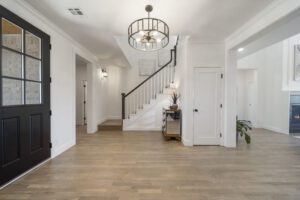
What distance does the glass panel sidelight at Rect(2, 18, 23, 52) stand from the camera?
2.56m

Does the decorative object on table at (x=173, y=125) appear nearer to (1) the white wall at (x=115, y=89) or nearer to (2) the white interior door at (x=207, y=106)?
(2) the white interior door at (x=207, y=106)

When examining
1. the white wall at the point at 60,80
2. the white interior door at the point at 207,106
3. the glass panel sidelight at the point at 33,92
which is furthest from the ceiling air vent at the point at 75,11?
the white interior door at the point at 207,106

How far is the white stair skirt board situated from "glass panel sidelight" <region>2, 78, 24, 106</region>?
4325 mm

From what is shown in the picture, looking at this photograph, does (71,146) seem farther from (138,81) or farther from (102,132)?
(138,81)

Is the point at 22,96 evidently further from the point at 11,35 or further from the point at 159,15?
the point at 159,15

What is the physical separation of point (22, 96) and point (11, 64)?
53cm

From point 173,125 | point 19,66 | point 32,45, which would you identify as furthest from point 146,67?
point 19,66

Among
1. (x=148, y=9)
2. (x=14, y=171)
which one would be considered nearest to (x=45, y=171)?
(x=14, y=171)

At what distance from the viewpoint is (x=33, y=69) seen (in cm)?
324

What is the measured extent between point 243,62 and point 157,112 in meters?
4.15

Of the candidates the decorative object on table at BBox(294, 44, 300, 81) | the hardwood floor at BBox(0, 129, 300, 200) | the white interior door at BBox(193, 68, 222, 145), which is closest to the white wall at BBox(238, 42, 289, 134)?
the decorative object on table at BBox(294, 44, 300, 81)

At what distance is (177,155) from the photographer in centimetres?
403

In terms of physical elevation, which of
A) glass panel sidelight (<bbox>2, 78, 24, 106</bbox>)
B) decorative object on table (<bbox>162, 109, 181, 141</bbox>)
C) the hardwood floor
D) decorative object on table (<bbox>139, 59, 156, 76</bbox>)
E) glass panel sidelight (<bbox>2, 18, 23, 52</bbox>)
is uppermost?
decorative object on table (<bbox>139, 59, 156, 76</bbox>)

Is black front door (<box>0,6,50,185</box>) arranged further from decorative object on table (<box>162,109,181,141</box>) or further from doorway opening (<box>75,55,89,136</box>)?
doorway opening (<box>75,55,89,136</box>)
